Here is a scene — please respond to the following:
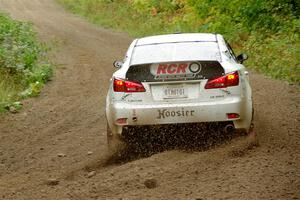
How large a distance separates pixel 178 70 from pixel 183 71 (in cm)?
6

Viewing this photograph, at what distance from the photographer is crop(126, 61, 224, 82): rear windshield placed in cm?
792

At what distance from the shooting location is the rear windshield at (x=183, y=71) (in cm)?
792

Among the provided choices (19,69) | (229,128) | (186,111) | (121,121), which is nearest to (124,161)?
(121,121)

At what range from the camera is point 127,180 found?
7039 millimetres

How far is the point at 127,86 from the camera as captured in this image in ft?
26.4

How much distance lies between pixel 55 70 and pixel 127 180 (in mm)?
11694

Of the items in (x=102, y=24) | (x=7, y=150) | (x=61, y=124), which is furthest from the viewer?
(x=102, y=24)

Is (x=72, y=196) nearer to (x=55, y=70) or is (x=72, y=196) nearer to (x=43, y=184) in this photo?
(x=43, y=184)

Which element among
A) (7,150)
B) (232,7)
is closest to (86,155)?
(7,150)

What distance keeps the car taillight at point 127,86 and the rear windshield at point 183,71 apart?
0.09 m

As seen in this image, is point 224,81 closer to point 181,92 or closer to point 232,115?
point 232,115

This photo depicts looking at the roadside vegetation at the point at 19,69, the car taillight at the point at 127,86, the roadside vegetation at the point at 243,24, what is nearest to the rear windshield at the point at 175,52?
the car taillight at the point at 127,86

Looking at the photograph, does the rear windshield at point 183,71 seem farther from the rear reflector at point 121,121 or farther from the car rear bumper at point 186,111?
the rear reflector at point 121,121

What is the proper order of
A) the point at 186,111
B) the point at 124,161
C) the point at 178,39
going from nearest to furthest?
the point at 186,111 → the point at 124,161 → the point at 178,39
